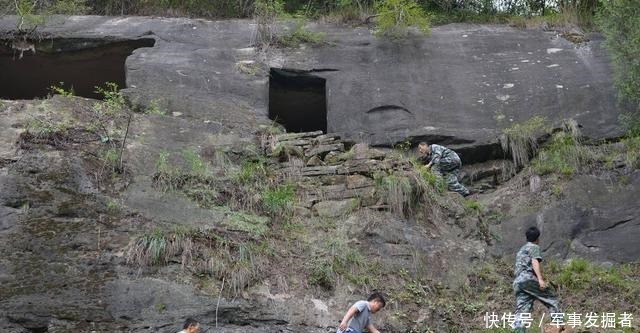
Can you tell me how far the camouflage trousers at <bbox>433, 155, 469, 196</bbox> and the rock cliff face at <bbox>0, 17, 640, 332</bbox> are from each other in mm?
541

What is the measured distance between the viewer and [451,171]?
12.8m

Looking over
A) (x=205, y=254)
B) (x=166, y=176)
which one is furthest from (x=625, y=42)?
(x=205, y=254)

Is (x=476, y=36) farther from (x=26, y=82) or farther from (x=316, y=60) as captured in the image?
(x=26, y=82)

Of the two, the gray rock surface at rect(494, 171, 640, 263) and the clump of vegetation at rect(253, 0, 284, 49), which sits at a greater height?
the clump of vegetation at rect(253, 0, 284, 49)

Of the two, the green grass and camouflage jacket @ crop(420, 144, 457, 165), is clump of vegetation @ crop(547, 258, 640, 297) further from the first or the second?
camouflage jacket @ crop(420, 144, 457, 165)

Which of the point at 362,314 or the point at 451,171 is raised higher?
the point at 451,171

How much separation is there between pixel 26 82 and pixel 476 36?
9.13 m

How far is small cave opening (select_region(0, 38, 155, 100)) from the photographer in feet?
50.2

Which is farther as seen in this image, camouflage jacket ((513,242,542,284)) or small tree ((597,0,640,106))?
small tree ((597,0,640,106))

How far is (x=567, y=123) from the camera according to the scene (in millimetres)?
13531

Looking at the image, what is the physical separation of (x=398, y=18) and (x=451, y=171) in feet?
12.4

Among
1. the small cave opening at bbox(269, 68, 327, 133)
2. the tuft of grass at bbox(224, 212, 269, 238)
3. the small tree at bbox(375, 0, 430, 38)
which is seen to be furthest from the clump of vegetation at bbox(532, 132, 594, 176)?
the tuft of grass at bbox(224, 212, 269, 238)

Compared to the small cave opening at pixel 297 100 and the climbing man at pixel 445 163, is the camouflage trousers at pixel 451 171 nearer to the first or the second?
the climbing man at pixel 445 163

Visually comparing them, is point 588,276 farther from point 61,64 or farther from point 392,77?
point 61,64
